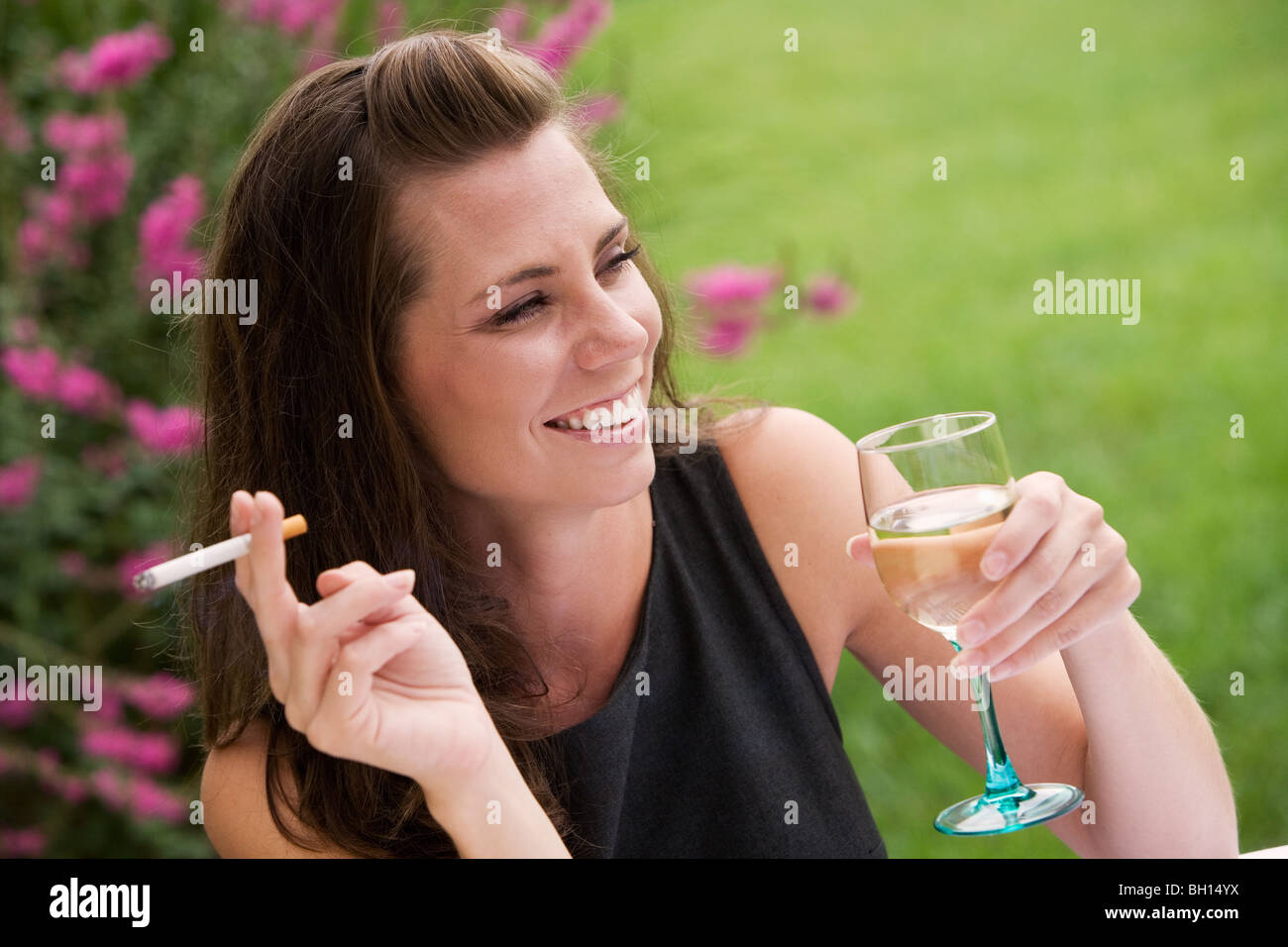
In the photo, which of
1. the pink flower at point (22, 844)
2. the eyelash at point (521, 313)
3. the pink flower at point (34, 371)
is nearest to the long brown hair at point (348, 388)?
the eyelash at point (521, 313)

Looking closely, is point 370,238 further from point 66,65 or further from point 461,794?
point 66,65

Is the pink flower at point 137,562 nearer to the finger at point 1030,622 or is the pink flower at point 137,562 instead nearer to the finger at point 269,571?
the finger at point 269,571

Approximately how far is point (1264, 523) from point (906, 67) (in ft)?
12.8

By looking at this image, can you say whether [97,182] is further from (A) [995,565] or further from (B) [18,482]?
(A) [995,565]

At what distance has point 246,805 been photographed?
1442 mm

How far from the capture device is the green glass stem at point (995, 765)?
45.6 inches

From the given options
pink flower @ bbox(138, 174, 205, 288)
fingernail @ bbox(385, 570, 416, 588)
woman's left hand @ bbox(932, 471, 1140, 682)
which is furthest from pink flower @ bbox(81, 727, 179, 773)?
woman's left hand @ bbox(932, 471, 1140, 682)

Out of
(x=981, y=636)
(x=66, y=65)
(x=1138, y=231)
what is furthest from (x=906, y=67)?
(x=981, y=636)

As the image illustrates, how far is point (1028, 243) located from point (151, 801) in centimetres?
423

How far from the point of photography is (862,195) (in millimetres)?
6145

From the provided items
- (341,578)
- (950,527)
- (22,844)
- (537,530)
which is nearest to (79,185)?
(22,844)

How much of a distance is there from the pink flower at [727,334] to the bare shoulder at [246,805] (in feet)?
4.34

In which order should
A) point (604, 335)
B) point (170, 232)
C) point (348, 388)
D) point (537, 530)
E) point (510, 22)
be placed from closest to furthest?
point (604, 335)
point (348, 388)
point (537, 530)
point (170, 232)
point (510, 22)

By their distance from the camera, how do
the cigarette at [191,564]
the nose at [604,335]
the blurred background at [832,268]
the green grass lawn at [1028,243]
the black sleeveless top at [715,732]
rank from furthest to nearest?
1. the green grass lawn at [1028,243]
2. the blurred background at [832,268]
3. the black sleeveless top at [715,732]
4. the nose at [604,335]
5. the cigarette at [191,564]
